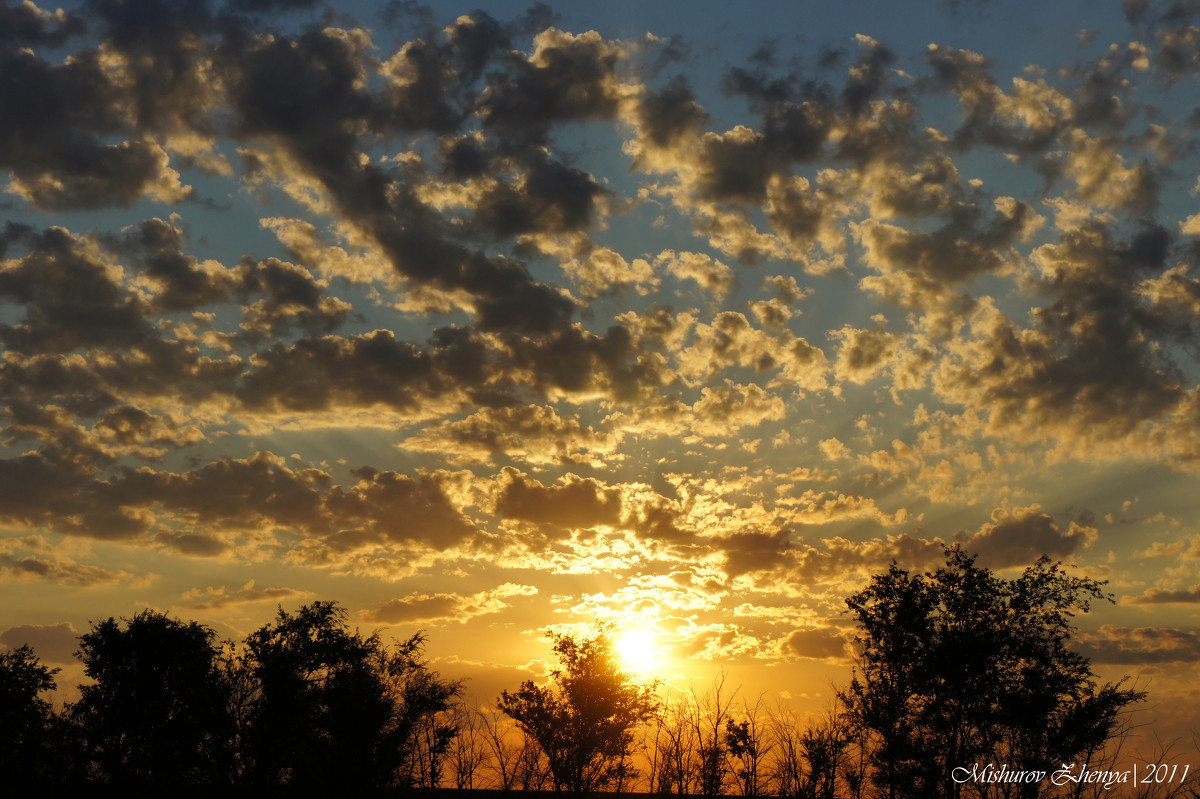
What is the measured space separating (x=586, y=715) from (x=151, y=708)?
1650 inches

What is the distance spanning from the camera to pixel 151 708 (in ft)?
223

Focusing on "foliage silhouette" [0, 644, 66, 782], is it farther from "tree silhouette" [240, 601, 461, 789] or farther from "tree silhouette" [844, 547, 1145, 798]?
"tree silhouette" [844, 547, 1145, 798]

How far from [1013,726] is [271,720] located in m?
59.9

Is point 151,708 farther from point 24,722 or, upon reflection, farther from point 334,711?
point 334,711

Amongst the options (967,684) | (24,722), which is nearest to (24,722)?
(24,722)

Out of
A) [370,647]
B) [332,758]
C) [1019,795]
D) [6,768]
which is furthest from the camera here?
[370,647]

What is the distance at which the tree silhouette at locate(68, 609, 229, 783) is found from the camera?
6662 cm

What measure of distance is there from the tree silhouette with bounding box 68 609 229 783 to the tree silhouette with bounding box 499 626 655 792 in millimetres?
30315

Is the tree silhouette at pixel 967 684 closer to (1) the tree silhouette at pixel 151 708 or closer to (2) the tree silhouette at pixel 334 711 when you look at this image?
(2) the tree silhouette at pixel 334 711

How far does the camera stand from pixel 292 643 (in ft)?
243

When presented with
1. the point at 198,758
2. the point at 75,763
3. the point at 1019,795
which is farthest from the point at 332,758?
the point at 1019,795

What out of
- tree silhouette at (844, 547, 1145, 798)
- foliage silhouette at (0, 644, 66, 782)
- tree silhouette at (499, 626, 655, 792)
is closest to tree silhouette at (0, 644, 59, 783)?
foliage silhouette at (0, 644, 66, 782)

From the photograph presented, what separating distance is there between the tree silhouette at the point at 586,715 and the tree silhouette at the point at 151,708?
1193 inches

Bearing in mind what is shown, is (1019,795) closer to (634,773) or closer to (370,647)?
(634,773)
